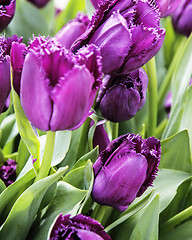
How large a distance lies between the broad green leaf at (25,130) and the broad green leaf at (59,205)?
0.14ft

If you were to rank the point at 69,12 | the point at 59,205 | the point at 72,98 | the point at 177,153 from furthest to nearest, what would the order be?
the point at 69,12, the point at 177,153, the point at 59,205, the point at 72,98

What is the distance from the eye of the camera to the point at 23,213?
337 mm

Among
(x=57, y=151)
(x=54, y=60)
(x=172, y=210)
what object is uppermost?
(x=54, y=60)

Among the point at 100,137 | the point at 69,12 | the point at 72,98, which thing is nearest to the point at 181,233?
the point at 100,137

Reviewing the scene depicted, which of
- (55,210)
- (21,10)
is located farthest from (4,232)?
(21,10)

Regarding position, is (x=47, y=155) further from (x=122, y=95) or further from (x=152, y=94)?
(x=152, y=94)

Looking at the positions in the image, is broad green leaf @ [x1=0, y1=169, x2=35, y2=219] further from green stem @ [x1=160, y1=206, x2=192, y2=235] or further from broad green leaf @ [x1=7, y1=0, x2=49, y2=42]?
broad green leaf @ [x1=7, y1=0, x2=49, y2=42]

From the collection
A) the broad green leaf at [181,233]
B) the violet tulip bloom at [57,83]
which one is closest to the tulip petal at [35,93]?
the violet tulip bloom at [57,83]

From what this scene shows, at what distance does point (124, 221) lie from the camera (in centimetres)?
41

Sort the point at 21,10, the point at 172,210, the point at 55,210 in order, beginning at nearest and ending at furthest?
1. the point at 55,210
2. the point at 172,210
3. the point at 21,10

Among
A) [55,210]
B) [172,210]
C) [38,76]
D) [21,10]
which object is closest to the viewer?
[38,76]

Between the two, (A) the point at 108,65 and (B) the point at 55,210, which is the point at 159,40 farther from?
(B) the point at 55,210

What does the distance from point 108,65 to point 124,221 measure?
17cm

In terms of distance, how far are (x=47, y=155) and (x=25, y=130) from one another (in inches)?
1.2
